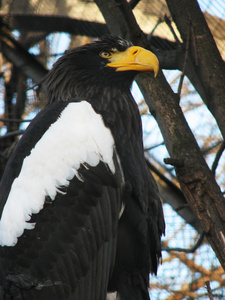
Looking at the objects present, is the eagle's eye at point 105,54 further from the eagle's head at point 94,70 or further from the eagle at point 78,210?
the eagle at point 78,210

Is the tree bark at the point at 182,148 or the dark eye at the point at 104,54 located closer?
the tree bark at the point at 182,148

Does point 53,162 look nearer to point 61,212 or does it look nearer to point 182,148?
point 61,212

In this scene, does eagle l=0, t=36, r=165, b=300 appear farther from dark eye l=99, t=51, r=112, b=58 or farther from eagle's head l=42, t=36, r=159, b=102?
dark eye l=99, t=51, r=112, b=58

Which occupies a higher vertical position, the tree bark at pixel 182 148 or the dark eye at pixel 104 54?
the dark eye at pixel 104 54

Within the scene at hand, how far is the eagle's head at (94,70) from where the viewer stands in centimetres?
327

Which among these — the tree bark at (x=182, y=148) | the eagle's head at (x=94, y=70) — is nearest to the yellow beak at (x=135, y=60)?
the eagle's head at (x=94, y=70)

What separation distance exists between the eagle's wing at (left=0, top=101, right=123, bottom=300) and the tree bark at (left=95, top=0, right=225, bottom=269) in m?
0.37

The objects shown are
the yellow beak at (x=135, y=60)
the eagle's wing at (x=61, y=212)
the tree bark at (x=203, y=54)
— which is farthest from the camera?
the tree bark at (x=203, y=54)

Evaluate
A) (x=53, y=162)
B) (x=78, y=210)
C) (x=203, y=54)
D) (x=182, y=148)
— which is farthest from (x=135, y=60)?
(x=78, y=210)

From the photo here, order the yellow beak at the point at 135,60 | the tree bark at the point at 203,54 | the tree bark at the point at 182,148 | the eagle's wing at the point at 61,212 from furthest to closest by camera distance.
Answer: the tree bark at the point at 203,54
the yellow beak at the point at 135,60
the tree bark at the point at 182,148
the eagle's wing at the point at 61,212

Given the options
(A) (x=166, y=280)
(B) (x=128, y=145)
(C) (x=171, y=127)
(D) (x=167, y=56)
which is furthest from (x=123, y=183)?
(A) (x=166, y=280)

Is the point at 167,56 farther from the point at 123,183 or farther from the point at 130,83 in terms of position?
the point at 123,183

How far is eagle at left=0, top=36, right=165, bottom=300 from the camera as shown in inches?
104

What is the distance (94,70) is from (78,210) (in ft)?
3.27
